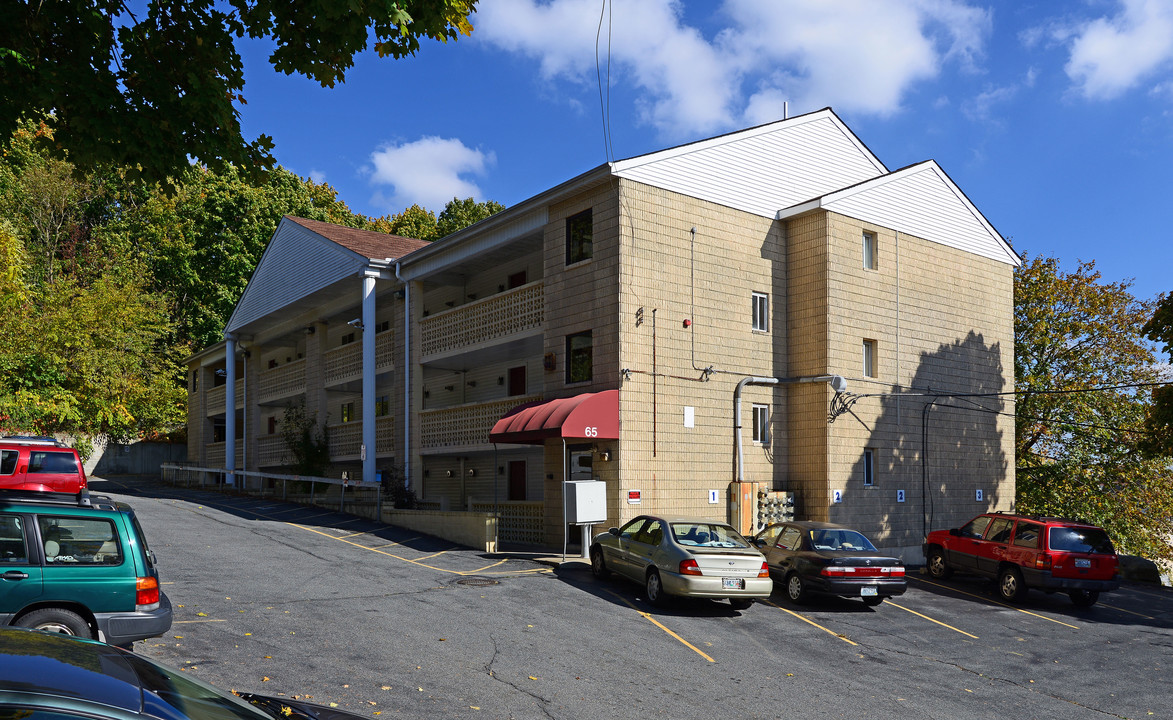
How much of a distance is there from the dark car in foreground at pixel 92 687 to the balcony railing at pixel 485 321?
18821mm

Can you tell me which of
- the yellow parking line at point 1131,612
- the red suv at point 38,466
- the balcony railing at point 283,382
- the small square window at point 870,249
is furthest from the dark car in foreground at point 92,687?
the balcony railing at point 283,382

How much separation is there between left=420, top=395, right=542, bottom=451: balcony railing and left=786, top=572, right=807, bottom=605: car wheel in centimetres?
836

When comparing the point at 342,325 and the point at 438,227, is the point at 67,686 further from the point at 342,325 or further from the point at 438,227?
the point at 438,227

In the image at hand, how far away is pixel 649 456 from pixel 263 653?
11213 mm

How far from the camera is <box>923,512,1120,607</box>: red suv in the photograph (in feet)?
55.9

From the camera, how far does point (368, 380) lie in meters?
27.9

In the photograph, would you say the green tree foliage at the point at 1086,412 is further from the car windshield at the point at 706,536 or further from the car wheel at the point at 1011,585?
the car windshield at the point at 706,536

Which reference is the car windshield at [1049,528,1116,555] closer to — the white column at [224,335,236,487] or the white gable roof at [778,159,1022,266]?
the white gable roof at [778,159,1022,266]

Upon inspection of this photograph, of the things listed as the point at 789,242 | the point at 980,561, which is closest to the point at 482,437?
the point at 789,242

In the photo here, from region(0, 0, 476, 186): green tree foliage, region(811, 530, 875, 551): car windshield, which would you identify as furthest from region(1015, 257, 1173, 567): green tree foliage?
region(0, 0, 476, 186): green tree foliage

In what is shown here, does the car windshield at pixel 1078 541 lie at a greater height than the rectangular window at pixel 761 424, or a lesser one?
lesser

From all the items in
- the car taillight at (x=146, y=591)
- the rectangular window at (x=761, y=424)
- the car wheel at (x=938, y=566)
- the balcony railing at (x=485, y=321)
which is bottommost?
the car wheel at (x=938, y=566)

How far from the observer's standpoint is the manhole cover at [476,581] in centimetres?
1563

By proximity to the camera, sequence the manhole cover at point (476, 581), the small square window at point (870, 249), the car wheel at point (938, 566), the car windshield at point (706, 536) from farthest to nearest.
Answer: the small square window at point (870, 249)
the car wheel at point (938, 566)
the manhole cover at point (476, 581)
the car windshield at point (706, 536)
